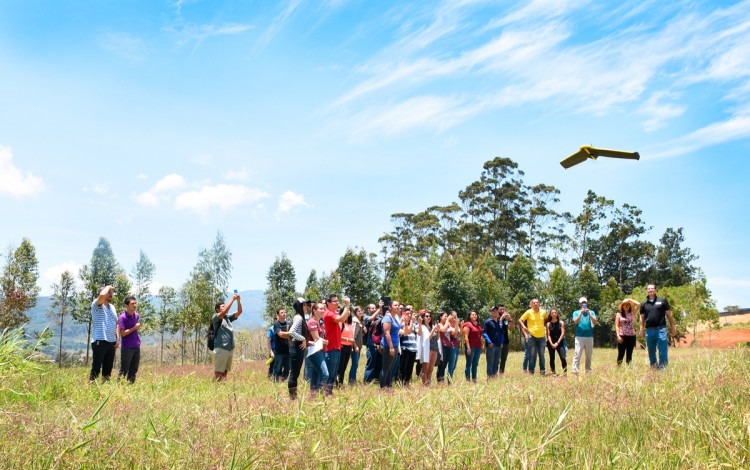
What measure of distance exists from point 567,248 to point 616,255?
23.9ft

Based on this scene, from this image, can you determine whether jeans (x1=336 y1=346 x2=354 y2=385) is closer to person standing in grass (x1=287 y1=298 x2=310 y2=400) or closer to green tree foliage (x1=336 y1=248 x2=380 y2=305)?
person standing in grass (x1=287 y1=298 x2=310 y2=400)

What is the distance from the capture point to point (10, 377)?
7750 millimetres

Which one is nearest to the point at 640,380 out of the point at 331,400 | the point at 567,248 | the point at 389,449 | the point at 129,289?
the point at 331,400

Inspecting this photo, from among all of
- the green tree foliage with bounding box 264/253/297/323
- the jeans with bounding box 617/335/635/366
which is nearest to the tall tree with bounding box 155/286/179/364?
the green tree foliage with bounding box 264/253/297/323

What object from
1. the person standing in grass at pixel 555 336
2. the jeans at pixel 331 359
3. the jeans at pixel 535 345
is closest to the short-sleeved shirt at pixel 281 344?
the jeans at pixel 331 359

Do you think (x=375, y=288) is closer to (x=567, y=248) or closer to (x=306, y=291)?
(x=306, y=291)

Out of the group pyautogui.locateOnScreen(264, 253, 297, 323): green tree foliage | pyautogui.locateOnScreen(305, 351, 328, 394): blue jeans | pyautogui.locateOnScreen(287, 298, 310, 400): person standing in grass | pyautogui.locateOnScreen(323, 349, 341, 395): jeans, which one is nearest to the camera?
pyautogui.locateOnScreen(305, 351, 328, 394): blue jeans

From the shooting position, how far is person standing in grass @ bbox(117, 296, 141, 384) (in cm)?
1098

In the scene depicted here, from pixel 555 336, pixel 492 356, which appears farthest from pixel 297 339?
pixel 555 336

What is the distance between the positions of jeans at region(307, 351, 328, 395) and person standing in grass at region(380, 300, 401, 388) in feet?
7.45

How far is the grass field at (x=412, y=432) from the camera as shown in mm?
3992

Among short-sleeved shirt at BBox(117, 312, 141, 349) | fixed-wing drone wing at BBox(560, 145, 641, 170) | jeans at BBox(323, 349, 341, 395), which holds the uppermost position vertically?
fixed-wing drone wing at BBox(560, 145, 641, 170)

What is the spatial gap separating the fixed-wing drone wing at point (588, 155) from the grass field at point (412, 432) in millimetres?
2220

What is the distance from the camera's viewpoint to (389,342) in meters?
11.0
